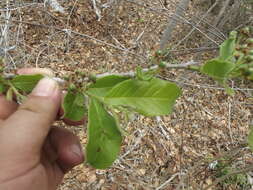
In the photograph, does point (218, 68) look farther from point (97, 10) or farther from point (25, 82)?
point (97, 10)

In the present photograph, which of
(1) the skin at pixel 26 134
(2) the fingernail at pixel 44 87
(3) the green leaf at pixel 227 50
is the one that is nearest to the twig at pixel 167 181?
(1) the skin at pixel 26 134

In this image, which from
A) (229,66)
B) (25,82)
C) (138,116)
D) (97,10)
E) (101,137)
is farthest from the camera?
(97,10)

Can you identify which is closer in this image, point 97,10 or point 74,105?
point 74,105

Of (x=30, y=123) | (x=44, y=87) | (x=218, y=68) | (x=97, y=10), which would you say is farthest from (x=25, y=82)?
(x=97, y=10)

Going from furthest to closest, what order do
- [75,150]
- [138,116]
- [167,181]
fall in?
[138,116]
[167,181]
[75,150]

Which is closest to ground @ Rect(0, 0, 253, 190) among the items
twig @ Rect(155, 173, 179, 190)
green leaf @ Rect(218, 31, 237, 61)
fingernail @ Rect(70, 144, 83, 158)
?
twig @ Rect(155, 173, 179, 190)

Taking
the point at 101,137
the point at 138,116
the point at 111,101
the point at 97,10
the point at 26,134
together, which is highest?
the point at 97,10

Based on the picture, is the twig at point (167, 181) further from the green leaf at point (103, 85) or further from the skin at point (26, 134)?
the green leaf at point (103, 85)
